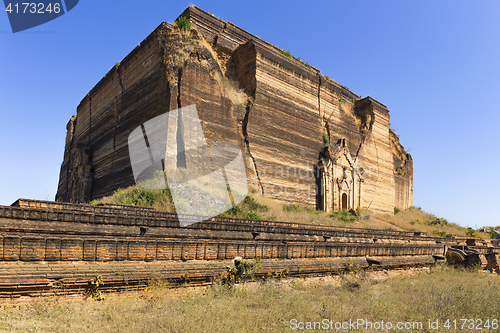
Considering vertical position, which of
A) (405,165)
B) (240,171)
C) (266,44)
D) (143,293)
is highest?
(266,44)

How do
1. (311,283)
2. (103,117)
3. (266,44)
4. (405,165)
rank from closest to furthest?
(311,283), (103,117), (266,44), (405,165)

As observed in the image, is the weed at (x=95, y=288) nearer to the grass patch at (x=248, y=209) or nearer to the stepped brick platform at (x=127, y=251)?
the stepped brick platform at (x=127, y=251)

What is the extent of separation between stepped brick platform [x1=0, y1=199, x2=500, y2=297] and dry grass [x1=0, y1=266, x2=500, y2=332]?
249 millimetres

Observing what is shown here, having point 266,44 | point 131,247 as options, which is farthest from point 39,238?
point 266,44

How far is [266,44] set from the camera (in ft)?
86.0

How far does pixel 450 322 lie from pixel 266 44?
23.4 m

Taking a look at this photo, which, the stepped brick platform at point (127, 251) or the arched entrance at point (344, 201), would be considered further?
the arched entrance at point (344, 201)

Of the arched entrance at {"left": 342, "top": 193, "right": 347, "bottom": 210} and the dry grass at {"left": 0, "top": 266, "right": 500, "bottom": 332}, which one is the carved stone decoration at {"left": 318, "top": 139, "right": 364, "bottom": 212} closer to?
the arched entrance at {"left": 342, "top": 193, "right": 347, "bottom": 210}

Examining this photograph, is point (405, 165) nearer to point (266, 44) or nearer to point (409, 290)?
point (266, 44)

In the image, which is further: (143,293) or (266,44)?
(266,44)

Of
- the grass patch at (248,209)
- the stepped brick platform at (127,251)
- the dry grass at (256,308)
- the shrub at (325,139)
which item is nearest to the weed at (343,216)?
the shrub at (325,139)

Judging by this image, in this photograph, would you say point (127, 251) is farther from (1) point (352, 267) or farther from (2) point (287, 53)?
(2) point (287, 53)

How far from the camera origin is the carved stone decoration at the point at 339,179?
82.4 feet

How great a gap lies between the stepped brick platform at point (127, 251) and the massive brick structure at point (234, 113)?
9.65 metres
